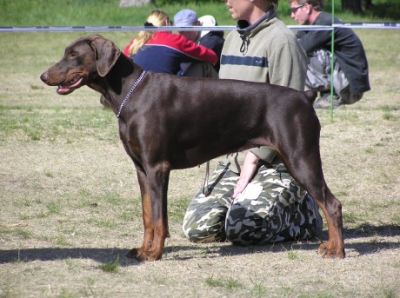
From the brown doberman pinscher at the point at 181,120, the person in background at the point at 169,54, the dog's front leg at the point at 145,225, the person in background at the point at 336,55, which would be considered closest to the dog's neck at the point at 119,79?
the brown doberman pinscher at the point at 181,120

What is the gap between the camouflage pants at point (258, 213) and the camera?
671cm

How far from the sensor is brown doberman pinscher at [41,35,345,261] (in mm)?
6055

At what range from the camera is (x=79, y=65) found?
20.0 feet

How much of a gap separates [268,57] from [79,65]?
1.36m

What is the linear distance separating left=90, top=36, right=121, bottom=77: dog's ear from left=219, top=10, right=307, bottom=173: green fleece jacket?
108cm

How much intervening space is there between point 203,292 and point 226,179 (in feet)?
6.11

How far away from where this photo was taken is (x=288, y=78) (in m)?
6.61

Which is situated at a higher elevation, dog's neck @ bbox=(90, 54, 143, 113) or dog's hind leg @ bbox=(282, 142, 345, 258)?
dog's neck @ bbox=(90, 54, 143, 113)

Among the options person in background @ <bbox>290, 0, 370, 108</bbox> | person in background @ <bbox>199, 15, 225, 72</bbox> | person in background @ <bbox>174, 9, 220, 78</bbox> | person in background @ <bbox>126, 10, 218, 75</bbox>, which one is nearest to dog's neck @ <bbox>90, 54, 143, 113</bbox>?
person in background @ <bbox>126, 10, 218, 75</bbox>

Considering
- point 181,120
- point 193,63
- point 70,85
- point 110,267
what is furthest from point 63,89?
point 193,63

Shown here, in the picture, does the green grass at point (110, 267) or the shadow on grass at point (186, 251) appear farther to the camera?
the shadow on grass at point (186, 251)

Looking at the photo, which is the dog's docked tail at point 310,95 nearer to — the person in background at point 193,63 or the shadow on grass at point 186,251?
the shadow on grass at point 186,251

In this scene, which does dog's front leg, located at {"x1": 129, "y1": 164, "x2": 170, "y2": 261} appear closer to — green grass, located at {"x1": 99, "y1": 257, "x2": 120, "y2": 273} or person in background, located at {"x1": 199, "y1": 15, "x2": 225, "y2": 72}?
green grass, located at {"x1": 99, "y1": 257, "x2": 120, "y2": 273}

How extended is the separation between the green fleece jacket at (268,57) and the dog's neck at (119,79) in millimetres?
925
